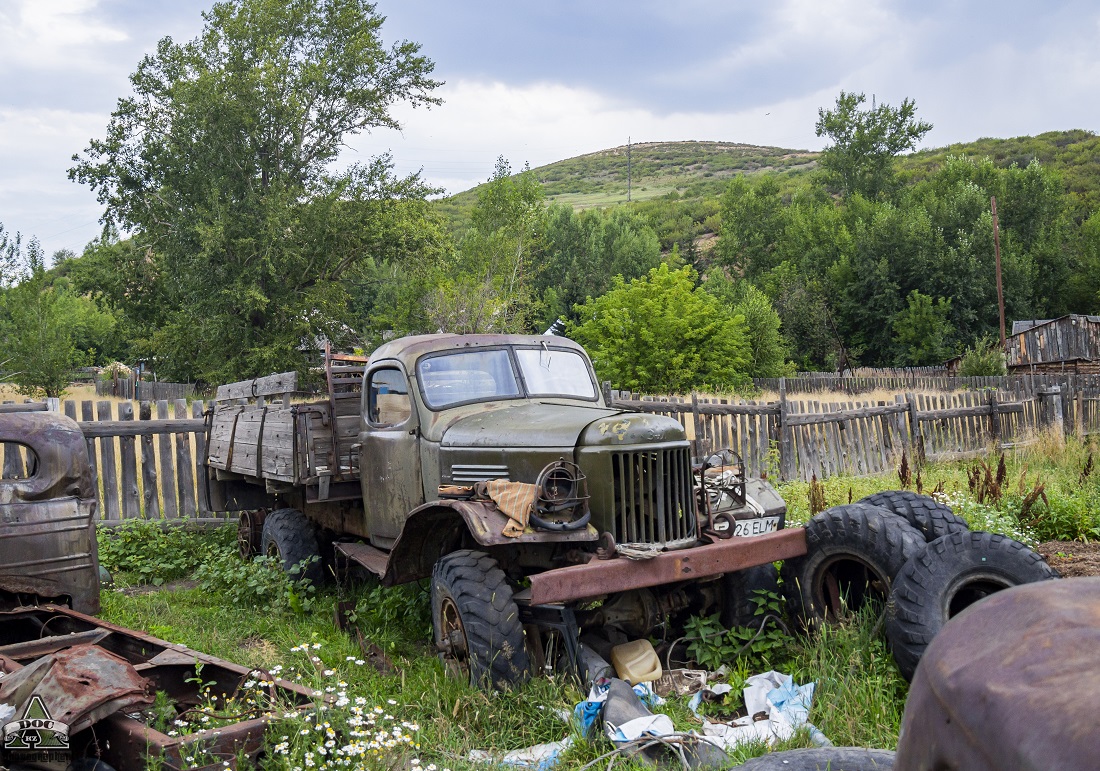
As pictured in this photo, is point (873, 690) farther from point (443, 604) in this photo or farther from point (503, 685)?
point (443, 604)

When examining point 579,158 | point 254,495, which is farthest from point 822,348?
point 579,158

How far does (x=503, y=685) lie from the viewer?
4367 mm

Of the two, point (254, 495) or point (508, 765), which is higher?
point (254, 495)

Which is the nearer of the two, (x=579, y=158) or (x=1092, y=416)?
(x=1092, y=416)

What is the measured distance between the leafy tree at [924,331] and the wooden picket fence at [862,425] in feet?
90.6

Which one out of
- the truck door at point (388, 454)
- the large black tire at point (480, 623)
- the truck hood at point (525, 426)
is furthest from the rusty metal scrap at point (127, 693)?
the truck door at point (388, 454)

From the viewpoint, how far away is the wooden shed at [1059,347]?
31.1m

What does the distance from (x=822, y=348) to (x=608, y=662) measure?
43772 millimetres

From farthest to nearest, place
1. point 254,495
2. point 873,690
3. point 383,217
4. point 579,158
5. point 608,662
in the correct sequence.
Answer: point 579,158 < point 383,217 < point 254,495 < point 608,662 < point 873,690

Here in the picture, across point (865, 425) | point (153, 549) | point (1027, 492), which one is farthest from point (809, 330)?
point (153, 549)

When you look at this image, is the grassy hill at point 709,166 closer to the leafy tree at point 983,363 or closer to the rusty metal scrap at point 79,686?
the leafy tree at point 983,363

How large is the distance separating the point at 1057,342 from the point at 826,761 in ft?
114

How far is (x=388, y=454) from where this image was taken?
6.19 meters

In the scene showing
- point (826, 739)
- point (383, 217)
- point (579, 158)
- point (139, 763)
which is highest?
point (579, 158)
